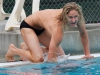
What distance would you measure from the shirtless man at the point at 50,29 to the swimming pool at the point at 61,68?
0.16 m

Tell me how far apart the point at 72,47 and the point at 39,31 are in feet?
6.29

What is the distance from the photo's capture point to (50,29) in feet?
18.8

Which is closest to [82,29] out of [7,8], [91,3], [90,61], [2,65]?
[90,61]

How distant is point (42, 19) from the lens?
6.04 metres

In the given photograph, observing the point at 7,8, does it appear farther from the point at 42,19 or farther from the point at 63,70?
the point at 63,70

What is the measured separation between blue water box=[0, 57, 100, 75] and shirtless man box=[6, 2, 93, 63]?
164mm

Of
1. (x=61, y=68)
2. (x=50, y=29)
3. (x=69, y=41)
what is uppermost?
(x=50, y=29)

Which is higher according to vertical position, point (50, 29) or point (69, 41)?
point (50, 29)

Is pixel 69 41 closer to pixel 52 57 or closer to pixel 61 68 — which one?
pixel 52 57

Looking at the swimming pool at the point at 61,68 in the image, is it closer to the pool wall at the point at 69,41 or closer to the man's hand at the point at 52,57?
the man's hand at the point at 52,57

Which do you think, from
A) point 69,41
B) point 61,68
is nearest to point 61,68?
point 61,68

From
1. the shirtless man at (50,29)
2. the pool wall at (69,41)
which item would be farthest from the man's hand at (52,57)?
the pool wall at (69,41)

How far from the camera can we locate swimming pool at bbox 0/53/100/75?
5.28 metres

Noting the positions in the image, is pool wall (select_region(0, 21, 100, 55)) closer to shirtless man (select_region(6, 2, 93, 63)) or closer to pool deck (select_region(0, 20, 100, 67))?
pool deck (select_region(0, 20, 100, 67))
